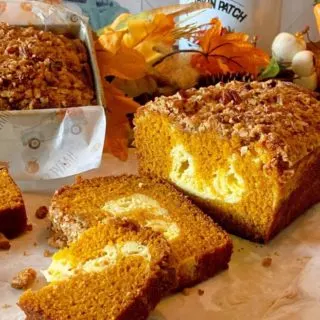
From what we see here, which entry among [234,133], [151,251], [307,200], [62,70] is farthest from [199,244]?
[62,70]

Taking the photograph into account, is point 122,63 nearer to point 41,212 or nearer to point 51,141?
point 51,141

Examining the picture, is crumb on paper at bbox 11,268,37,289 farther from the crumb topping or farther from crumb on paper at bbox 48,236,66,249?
the crumb topping

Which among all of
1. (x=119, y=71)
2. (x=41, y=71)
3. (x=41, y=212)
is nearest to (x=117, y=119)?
(x=119, y=71)

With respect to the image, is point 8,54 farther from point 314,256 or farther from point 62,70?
point 314,256

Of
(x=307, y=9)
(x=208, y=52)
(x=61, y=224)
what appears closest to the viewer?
(x=61, y=224)

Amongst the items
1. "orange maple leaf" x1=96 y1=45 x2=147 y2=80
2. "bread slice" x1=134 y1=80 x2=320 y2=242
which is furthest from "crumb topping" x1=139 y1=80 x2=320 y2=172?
"orange maple leaf" x1=96 y1=45 x2=147 y2=80

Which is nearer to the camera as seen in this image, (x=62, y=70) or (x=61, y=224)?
(x=61, y=224)
